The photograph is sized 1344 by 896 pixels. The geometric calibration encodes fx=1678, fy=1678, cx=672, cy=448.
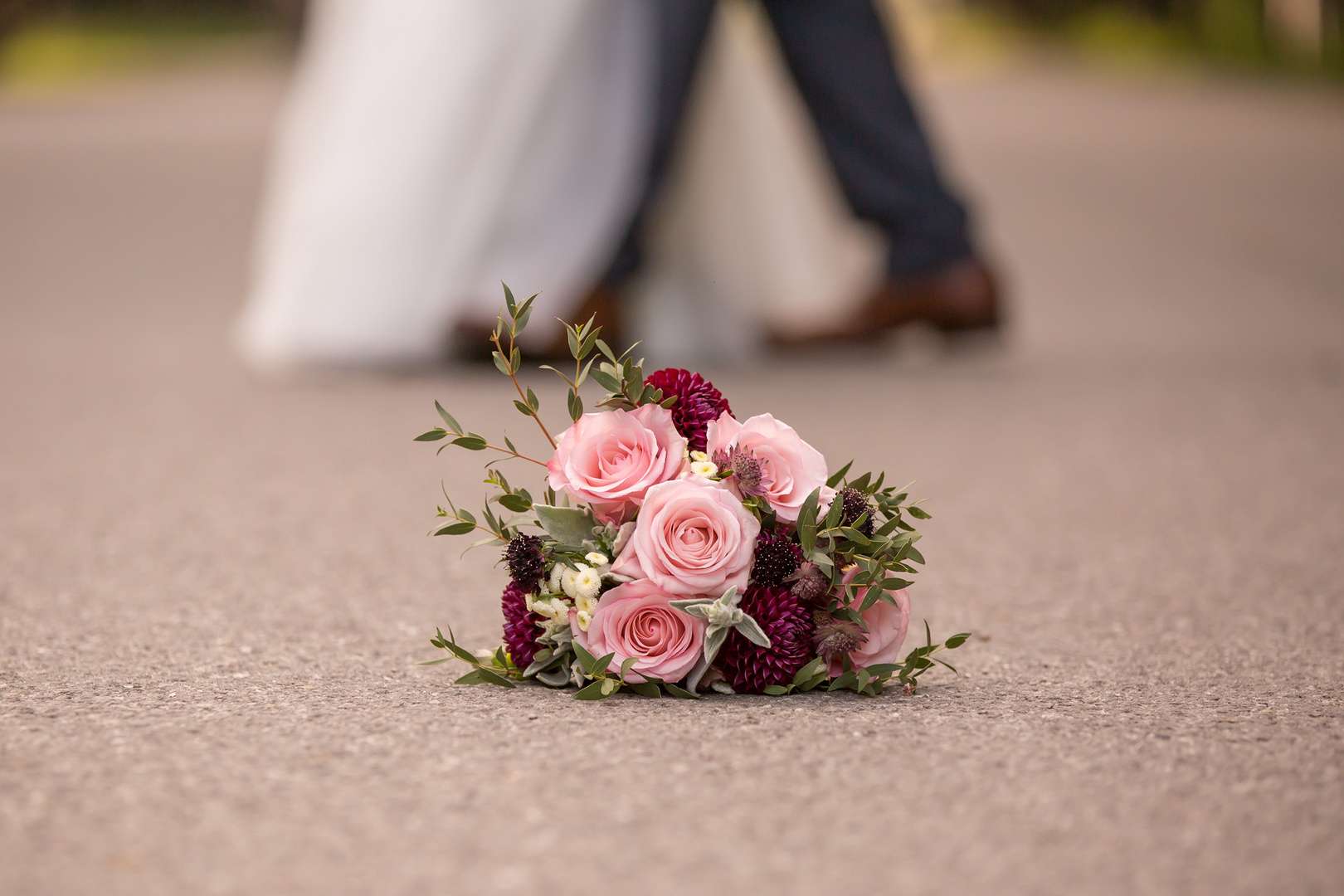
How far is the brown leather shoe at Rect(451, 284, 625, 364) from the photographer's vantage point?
398cm

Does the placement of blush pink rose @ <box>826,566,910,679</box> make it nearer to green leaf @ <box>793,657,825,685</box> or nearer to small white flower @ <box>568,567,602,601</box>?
green leaf @ <box>793,657,825,685</box>

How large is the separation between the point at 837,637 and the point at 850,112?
2.59 metres

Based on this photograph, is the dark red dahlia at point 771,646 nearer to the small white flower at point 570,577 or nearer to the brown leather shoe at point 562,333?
the small white flower at point 570,577

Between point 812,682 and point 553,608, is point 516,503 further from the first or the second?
point 812,682

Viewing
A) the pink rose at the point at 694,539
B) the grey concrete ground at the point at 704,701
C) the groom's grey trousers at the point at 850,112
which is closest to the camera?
the grey concrete ground at the point at 704,701

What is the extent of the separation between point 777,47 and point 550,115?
582 millimetres

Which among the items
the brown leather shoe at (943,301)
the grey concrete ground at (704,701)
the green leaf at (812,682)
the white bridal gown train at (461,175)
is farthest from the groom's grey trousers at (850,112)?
the green leaf at (812,682)

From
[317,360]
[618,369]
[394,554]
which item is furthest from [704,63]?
[618,369]

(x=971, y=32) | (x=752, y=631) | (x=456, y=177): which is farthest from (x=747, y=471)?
(x=971, y=32)

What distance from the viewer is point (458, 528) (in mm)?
1681

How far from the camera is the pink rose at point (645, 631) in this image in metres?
1.63

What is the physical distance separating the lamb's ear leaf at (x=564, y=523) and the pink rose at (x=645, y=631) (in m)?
0.07

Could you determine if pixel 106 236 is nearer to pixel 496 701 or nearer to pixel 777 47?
pixel 777 47

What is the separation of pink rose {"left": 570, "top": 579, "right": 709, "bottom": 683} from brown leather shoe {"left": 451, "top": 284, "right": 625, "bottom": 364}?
2.34 metres
